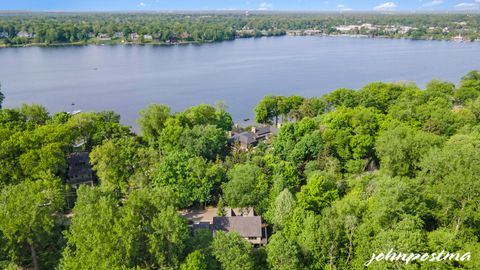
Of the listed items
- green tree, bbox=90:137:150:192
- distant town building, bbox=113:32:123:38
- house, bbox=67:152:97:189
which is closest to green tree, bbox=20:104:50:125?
house, bbox=67:152:97:189

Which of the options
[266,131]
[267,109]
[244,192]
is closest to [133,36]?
[267,109]

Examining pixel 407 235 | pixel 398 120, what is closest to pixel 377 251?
pixel 407 235

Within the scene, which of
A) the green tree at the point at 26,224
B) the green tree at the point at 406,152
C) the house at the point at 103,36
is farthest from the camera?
the house at the point at 103,36

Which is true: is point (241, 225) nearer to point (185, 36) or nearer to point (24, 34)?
point (185, 36)

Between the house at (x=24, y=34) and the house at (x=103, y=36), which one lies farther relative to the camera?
the house at (x=103, y=36)

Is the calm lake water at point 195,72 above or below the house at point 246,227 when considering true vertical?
above

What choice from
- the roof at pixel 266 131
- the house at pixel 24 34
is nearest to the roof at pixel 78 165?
the roof at pixel 266 131

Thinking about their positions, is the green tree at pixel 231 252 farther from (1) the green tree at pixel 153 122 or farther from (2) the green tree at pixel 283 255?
(1) the green tree at pixel 153 122

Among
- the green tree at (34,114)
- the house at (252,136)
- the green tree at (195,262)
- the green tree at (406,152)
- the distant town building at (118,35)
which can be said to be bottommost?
the green tree at (195,262)
